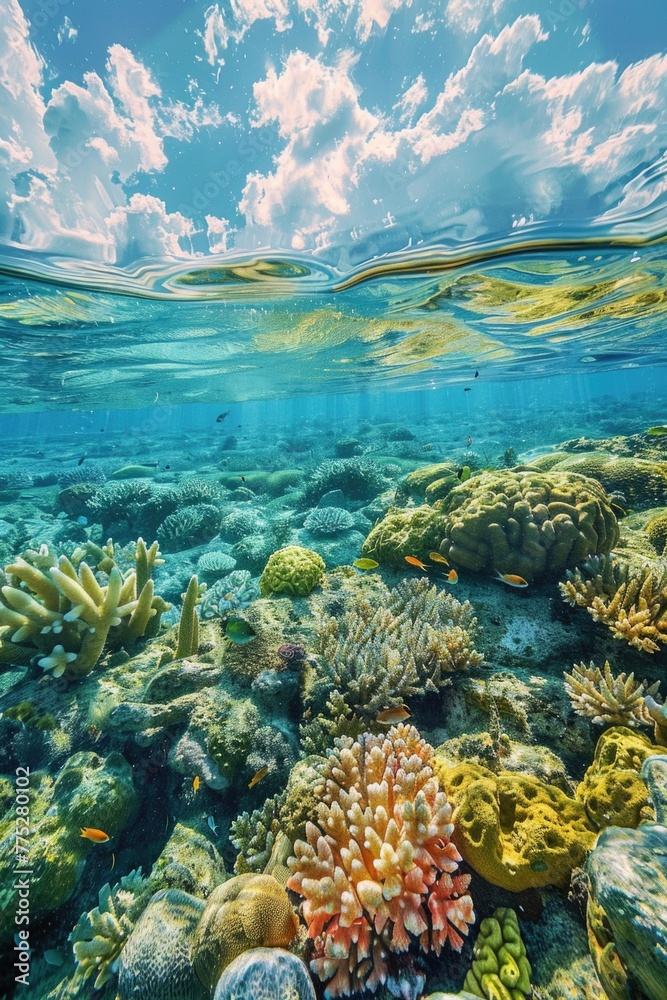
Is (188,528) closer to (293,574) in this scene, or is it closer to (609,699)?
(293,574)

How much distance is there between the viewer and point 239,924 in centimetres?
235

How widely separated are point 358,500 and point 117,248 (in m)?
8.98

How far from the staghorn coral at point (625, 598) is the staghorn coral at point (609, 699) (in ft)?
1.84

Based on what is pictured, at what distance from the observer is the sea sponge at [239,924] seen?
7.56 ft


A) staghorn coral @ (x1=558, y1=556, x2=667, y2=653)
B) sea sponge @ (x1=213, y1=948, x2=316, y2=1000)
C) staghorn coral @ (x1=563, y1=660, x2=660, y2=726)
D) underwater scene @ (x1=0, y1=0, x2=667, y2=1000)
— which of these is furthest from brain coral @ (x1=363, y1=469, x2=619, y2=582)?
sea sponge @ (x1=213, y1=948, x2=316, y2=1000)

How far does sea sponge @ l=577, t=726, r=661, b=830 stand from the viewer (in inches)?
100

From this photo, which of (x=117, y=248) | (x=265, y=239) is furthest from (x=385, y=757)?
(x=117, y=248)

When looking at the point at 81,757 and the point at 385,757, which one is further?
the point at 81,757

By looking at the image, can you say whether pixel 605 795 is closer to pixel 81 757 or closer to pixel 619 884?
pixel 619 884

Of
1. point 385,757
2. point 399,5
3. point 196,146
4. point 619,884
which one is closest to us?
point 619,884

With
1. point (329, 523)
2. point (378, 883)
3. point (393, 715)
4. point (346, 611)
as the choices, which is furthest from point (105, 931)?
point (329, 523)

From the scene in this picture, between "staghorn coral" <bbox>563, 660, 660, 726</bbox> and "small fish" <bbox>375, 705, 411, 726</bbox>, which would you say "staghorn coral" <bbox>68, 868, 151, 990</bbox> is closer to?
"small fish" <bbox>375, 705, 411, 726</bbox>

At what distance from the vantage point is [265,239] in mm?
8500

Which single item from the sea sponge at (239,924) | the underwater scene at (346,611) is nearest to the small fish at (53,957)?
the underwater scene at (346,611)
